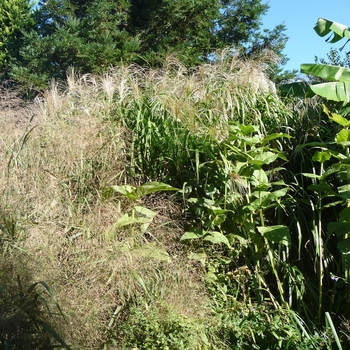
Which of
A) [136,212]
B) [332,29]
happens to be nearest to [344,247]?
[136,212]

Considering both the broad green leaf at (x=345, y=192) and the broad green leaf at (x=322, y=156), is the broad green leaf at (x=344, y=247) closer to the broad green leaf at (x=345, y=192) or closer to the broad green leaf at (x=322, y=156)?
the broad green leaf at (x=345, y=192)

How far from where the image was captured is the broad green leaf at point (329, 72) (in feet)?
17.2

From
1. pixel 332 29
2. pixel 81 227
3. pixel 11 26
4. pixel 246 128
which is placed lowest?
pixel 81 227

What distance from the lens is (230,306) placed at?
13.1ft

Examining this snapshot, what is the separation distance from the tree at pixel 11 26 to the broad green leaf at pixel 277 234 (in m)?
13.6

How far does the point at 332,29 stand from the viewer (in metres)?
5.61

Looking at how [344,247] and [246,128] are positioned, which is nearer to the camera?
[344,247]

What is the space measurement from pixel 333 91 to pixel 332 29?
113 cm

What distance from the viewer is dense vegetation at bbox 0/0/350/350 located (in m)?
3.30

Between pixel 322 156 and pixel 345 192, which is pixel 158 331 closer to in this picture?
pixel 345 192

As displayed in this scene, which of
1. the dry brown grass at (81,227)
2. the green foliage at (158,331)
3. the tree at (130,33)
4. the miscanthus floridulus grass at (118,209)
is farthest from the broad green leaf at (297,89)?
the tree at (130,33)

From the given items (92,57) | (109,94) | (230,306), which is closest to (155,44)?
(92,57)

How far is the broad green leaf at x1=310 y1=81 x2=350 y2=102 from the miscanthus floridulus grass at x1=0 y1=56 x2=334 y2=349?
0.45m

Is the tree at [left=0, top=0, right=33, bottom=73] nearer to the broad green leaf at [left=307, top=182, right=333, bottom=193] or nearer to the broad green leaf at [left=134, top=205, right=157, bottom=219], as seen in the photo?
the broad green leaf at [left=134, top=205, right=157, bottom=219]
